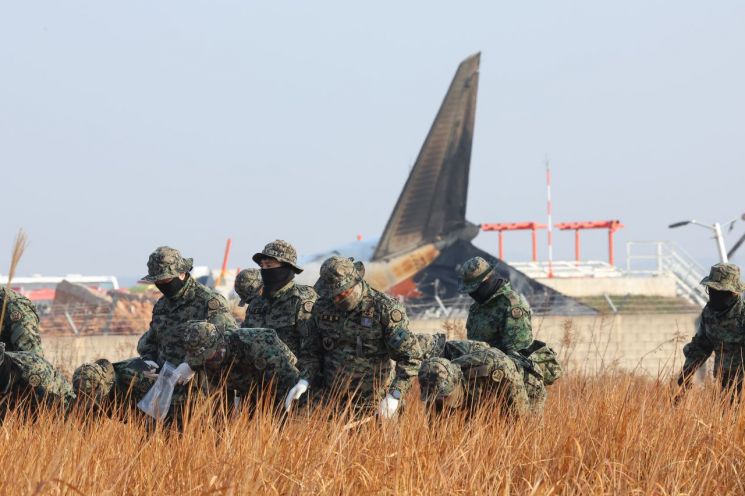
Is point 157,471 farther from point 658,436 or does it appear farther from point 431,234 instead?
point 431,234

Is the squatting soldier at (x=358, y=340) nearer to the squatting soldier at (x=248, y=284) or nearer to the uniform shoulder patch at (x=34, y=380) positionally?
the uniform shoulder patch at (x=34, y=380)

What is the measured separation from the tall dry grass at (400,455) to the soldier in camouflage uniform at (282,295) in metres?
1.90

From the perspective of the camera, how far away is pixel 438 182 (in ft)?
123

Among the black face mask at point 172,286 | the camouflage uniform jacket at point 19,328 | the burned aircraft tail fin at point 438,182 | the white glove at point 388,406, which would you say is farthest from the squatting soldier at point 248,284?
the burned aircraft tail fin at point 438,182

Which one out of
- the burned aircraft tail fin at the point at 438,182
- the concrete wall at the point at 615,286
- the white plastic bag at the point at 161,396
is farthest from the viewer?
the concrete wall at the point at 615,286

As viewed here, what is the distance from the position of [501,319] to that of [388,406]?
5.48ft

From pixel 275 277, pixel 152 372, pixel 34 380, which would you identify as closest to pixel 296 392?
pixel 152 372

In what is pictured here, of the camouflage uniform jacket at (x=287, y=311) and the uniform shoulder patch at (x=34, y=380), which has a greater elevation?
the camouflage uniform jacket at (x=287, y=311)

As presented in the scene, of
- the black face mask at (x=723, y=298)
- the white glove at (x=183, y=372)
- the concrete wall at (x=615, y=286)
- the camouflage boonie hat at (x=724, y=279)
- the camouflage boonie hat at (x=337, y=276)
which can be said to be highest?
the camouflage boonie hat at (x=337, y=276)

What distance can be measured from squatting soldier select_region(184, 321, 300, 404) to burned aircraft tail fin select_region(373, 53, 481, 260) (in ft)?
92.4

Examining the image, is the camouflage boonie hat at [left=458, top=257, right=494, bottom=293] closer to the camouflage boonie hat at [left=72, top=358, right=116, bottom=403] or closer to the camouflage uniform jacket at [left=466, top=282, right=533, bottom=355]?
the camouflage uniform jacket at [left=466, top=282, right=533, bottom=355]

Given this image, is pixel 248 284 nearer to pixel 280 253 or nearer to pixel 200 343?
pixel 280 253

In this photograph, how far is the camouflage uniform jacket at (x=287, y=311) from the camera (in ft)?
30.0

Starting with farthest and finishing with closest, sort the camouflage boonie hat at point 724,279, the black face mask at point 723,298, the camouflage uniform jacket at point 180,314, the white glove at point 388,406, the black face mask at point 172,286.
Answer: the black face mask at point 723,298
the camouflage boonie hat at point 724,279
the black face mask at point 172,286
the camouflage uniform jacket at point 180,314
the white glove at point 388,406
